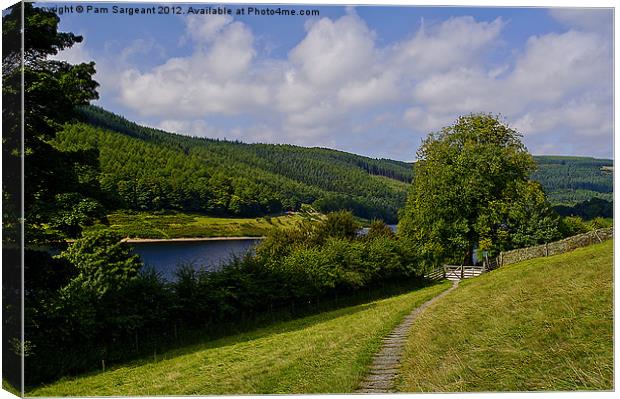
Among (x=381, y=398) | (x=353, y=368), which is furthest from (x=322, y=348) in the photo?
(x=381, y=398)

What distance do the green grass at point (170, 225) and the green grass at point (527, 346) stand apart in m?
3.58

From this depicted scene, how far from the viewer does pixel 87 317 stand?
443 inches

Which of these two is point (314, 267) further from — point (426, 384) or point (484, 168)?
point (426, 384)

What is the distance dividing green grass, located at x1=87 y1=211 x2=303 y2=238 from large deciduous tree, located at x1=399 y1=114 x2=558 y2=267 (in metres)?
11.1

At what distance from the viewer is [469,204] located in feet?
75.9

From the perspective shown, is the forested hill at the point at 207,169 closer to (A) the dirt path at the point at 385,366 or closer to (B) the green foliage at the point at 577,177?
(B) the green foliage at the point at 577,177

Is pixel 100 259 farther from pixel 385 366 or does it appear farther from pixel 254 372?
pixel 385 366

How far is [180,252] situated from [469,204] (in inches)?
589

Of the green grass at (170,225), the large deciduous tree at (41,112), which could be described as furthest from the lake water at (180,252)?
the large deciduous tree at (41,112)

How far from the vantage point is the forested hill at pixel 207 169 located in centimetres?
891

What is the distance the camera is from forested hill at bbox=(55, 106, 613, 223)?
8914 mm

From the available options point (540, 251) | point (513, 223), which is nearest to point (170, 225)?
point (540, 251)

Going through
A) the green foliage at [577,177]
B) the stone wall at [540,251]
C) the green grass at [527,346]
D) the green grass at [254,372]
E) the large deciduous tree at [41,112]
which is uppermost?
the large deciduous tree at [41,112]

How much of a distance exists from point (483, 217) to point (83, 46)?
17600 mm
